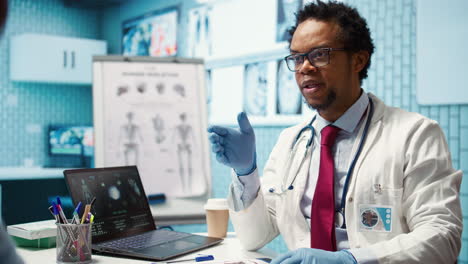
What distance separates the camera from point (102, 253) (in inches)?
56.2

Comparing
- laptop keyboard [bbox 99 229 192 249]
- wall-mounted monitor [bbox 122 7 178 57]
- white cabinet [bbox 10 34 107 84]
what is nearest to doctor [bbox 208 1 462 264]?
laptop keyboard [bbox 99 229 192 249]

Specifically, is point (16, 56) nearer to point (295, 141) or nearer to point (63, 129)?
point (63, 129)

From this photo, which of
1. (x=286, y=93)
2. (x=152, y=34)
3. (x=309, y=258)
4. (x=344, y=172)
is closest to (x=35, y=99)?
(x=152, y=34)

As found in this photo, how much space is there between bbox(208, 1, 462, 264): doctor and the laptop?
27cm

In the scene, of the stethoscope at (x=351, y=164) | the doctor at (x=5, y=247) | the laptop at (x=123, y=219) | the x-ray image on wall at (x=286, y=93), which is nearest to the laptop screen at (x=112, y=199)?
the laptop at (x=123, y=219)

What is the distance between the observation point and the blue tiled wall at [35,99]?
519 centimetres

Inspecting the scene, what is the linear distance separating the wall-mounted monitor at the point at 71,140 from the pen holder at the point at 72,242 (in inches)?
149

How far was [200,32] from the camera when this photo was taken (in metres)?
4.27

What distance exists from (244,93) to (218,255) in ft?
7.97

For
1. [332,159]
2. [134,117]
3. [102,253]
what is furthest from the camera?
[134,117]

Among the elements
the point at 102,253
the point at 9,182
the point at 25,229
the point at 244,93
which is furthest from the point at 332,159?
the point at 9,182

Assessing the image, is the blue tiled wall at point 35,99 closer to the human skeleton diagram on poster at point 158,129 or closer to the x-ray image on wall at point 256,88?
the x-ray image on wall at point 256,88

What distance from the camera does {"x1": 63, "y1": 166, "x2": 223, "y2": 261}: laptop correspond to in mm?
1423

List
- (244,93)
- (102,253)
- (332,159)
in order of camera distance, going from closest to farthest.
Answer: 1. (102,253)
2. (332,159)
3. (244,93)
